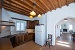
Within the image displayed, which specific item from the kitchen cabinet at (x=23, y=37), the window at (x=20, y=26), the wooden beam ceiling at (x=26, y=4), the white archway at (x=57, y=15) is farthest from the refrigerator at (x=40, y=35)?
the wooden beam ceiling at (x=26, y=4)

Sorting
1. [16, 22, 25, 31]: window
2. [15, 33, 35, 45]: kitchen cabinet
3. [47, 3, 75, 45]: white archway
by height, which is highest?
[47, 3, 75, 45]: white archway

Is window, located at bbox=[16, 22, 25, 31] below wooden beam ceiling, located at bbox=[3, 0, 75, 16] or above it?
below

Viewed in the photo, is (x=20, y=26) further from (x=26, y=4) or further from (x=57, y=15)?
(x=26, y=4)

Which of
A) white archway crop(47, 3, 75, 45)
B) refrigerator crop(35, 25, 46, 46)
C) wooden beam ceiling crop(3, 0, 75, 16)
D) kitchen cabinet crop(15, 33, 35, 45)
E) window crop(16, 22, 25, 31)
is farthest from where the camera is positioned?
window crop(16, 22, 25, 31)

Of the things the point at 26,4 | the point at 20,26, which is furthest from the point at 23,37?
the point at 26,4

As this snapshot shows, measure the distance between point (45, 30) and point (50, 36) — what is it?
101 cm

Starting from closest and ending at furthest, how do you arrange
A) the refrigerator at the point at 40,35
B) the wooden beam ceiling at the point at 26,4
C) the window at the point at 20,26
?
the wooden beam ceiling at the point at 26,4, the refrigerator at the point at 40,35, the window at the point at 20,26

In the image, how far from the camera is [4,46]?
18.3ft

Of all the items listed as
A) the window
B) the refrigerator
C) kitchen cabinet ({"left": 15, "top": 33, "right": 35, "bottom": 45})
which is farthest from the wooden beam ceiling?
the window

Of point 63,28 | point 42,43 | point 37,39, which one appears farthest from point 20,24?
point 63,28

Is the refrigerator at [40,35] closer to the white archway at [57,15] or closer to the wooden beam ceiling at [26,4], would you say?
the white archway at [57,15]

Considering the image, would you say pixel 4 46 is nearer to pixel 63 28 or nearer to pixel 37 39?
pixel 37 39

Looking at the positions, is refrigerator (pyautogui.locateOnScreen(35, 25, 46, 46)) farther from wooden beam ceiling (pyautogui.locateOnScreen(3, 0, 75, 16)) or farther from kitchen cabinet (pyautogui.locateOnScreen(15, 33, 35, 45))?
wooden beam ceiling (pyautogui.locateOnScreen(3, 0, 75, 16))

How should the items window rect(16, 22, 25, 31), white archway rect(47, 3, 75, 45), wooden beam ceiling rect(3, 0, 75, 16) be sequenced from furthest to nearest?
window rect(16, 22, 25, 31), white archway rect(47, 3, 75, 45), wooden beam ceiling rect(3, 0, 75, 16)
